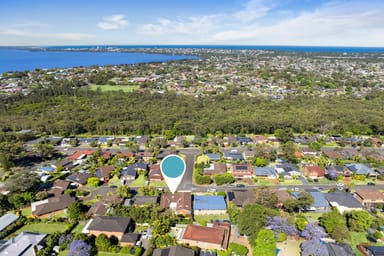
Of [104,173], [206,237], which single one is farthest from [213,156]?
[206,237]

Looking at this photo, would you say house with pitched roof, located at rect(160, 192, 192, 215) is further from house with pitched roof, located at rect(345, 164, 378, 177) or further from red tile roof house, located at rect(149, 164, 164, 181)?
house with pitched roof, located at rect(345, 164, 378, 177)

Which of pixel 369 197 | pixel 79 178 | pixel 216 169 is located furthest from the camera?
pixel 216 169

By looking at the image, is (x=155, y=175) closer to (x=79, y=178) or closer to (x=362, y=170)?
(x=79, y=178)

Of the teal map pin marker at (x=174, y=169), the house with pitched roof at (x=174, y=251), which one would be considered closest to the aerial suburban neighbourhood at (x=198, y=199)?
the house with pitched roof at (x=174, y=251)

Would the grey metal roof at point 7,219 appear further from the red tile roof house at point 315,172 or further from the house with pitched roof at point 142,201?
the red tile roof house at point 315,172

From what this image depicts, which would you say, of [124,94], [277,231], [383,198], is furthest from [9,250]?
[124,94]
